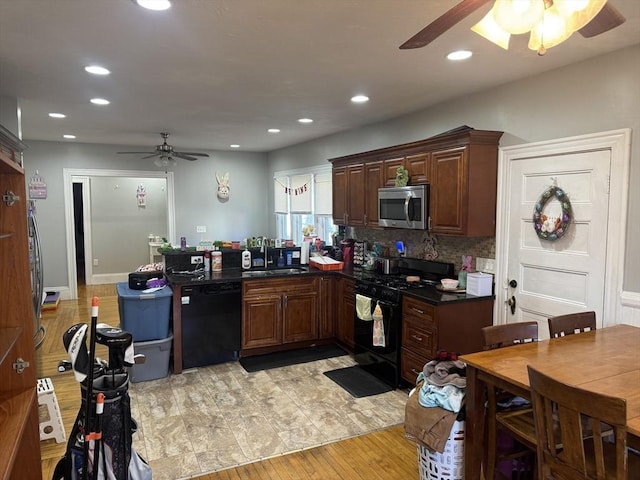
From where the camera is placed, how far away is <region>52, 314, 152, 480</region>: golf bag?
1.89 meters

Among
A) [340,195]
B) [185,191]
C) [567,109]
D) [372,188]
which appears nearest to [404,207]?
[372,188]

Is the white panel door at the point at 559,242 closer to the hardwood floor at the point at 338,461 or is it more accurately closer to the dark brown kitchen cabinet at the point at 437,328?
the dark brown kitchen cabinet at the point at 437,328

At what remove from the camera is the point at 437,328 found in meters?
3.35

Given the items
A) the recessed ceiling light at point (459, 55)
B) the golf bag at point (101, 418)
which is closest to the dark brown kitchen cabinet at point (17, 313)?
the golf bag at point (101, 418)

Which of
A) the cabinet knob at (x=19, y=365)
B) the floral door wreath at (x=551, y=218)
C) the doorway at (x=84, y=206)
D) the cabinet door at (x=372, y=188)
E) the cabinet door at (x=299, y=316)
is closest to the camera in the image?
the cabinet knob at (x=19, y=365)

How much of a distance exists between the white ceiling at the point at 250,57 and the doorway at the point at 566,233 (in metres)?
0.63

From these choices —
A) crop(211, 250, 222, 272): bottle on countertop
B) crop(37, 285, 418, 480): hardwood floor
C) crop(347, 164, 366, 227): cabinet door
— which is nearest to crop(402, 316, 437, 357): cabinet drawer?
crop(37, 285, 418, 480): hardwood floor

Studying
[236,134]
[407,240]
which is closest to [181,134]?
[236,134]

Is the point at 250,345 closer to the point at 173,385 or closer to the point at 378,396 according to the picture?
the point at 173,385

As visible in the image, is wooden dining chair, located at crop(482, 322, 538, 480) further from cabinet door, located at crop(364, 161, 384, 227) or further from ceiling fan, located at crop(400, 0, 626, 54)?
cabinet door, located at crop(364, 161, 384, 227)

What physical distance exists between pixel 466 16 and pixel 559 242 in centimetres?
219

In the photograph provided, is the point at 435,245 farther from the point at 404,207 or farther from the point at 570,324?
the point at 570,324

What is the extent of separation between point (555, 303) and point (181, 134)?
5.06m

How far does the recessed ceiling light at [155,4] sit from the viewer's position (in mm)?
2043
